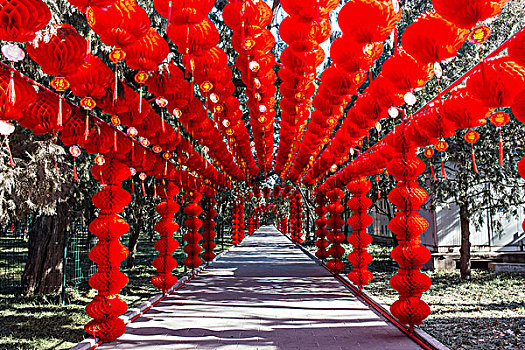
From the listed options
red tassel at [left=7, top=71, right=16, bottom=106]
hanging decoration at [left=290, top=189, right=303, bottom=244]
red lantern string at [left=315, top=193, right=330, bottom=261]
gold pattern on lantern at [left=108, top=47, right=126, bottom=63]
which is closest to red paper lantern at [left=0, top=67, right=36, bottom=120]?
red tassel at [left=7, top=71, right=16, bottom=106]

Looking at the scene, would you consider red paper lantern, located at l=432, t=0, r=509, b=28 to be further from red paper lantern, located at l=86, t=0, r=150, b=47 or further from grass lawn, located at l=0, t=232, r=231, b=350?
grass lawn, located at l=0, t=232, r=231, b=350

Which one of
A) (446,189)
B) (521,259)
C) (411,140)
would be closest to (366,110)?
(411,140)

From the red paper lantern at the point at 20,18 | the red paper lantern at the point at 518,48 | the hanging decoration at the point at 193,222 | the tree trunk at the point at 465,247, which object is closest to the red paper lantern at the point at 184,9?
the red paper lantern at the point at 20,18

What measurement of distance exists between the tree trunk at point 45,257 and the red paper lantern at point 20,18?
8152mm

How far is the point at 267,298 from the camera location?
7188mm

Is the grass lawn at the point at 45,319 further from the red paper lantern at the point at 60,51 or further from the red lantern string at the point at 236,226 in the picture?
the red lantern string at the point at 236,226

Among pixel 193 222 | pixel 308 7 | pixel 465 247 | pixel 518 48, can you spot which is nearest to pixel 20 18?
pixel 308 7

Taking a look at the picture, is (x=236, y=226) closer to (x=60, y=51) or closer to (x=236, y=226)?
(x=236, y=226)

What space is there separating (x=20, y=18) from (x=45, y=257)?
900cm

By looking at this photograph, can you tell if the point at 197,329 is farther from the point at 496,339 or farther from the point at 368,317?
the point at 496,339

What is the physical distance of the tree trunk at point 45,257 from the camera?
948 cm

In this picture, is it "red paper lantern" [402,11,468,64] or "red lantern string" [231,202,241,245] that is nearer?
"red paper lantern" [402,11,468,64]

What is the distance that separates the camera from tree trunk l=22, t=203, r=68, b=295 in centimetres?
948

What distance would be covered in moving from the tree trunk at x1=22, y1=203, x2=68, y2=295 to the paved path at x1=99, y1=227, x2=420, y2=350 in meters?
3.77
